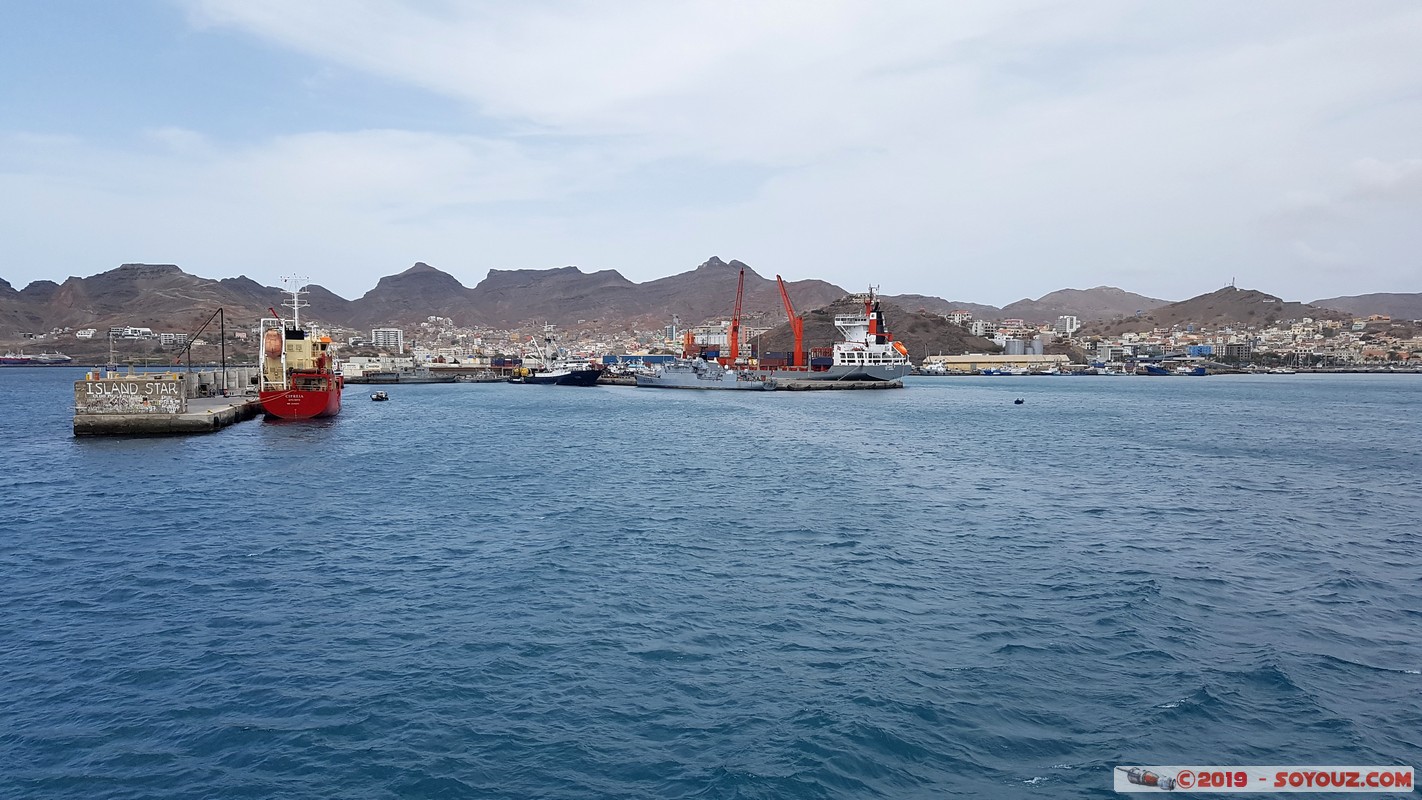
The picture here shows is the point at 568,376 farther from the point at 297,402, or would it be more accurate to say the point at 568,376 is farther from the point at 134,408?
the point at 134,408

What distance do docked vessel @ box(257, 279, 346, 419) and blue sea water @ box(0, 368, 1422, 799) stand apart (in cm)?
2007

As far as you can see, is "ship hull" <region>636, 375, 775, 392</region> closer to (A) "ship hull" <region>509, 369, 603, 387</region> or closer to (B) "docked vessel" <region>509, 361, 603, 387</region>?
(A) "ship hull" <region>509, 369, 603, 387</region>

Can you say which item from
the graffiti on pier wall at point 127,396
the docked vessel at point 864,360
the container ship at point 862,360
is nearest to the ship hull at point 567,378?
the container ship at point 862,360

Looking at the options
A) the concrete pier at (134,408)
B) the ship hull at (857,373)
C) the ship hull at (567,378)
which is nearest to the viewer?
the concrete pier at (134,408)

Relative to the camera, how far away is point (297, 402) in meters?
47.2

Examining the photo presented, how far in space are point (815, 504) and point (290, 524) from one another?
14048mm

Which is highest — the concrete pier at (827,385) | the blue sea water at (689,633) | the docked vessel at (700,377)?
the docked vessel at (700,377)

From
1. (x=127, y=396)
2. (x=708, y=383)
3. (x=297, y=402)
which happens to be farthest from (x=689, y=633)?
(x=708, y=383)

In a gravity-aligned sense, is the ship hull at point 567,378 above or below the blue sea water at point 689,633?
above

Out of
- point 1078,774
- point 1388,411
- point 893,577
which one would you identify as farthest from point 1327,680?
point 1388,411

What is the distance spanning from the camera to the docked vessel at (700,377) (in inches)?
4031

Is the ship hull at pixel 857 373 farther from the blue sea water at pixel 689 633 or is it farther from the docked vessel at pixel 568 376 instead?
the blue sea water at pixel 689 633

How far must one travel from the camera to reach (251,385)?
65625mm

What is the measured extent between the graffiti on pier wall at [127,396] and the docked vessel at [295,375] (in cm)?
729
